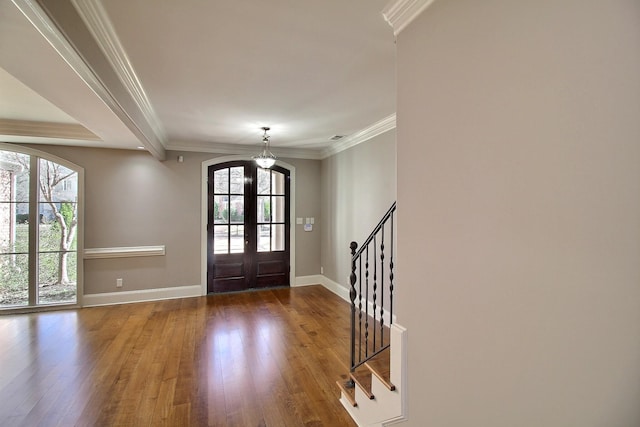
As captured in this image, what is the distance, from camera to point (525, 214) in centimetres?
96

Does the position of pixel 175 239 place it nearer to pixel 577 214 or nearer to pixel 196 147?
pixel 196 147

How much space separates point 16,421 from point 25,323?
2356mm

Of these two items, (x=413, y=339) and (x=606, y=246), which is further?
(x=413, y=339)

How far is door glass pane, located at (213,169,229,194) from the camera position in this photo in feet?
16.8

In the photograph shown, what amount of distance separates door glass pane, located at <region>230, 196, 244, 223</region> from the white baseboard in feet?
4.27

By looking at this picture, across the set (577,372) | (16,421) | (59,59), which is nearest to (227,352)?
(16,421)

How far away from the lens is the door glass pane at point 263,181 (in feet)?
17.6

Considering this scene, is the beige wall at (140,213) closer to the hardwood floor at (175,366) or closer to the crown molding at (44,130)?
the crown molding at (44,130)

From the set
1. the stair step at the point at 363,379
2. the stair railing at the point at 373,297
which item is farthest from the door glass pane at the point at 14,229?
the stair step at the point at 363,379

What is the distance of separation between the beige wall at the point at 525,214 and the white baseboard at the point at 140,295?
442 cm

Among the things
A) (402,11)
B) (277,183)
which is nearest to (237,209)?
(277,183)

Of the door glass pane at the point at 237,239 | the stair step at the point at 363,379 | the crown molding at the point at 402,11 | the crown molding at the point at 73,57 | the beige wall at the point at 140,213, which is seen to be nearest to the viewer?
the crown molding at the point at 73,57

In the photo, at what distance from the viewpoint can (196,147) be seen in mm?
4957

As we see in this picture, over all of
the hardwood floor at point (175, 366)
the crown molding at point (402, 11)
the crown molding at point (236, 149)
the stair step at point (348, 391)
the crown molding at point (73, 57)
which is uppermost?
the crown molding at point (236, 149)
